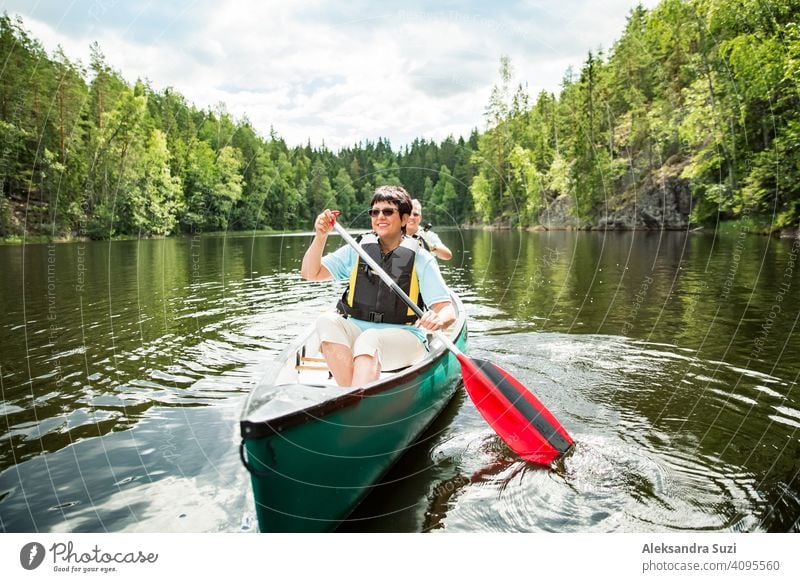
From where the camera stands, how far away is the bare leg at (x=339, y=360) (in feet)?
11.4

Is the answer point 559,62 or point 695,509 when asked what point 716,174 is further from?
point 695,509

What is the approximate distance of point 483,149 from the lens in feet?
60.4

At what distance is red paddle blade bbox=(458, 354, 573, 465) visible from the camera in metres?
3.65

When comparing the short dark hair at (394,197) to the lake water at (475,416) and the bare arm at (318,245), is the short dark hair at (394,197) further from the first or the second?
the lake water at (475,416)

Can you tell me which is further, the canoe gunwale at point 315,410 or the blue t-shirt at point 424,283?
the blue t-shirt at point 424,283

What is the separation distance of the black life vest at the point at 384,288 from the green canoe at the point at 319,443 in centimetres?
45

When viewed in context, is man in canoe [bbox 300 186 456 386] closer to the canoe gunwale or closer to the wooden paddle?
the wooden paddle

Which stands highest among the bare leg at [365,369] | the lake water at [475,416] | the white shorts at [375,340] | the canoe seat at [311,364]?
the white shorts at [375,340]

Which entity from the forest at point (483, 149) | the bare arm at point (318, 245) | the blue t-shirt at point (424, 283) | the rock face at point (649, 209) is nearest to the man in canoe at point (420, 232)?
the forest at point (483, 149)

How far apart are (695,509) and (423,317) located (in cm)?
193

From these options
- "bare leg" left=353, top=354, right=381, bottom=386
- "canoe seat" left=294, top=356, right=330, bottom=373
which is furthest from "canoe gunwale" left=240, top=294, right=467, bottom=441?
"canoe seat" left=294, top=356, right=330, bottom=373

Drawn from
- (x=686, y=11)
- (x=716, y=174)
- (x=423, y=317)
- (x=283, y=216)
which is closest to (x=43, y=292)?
(x=283, y=216)

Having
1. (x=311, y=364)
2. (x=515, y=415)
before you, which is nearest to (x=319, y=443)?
(x=515, y=415)

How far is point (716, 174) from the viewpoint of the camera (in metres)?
22.4
